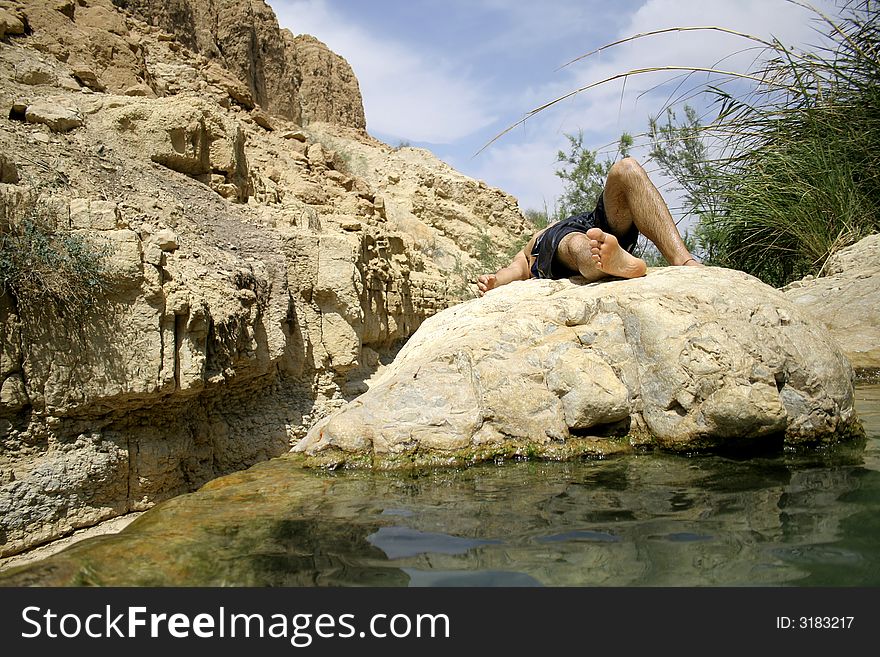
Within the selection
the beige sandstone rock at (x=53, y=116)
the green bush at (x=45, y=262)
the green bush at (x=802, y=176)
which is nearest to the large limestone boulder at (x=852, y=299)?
the green bush at (x=802, y=176)

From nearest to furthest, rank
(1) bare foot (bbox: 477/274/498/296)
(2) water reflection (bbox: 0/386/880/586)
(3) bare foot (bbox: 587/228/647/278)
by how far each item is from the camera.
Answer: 1. (2) water reflection (bbox: 0/386/880/586)
2. (3) bare foot (bbox: 587/228/647/278)
3. (1) bare foot (bbox: 477/274/498/296)

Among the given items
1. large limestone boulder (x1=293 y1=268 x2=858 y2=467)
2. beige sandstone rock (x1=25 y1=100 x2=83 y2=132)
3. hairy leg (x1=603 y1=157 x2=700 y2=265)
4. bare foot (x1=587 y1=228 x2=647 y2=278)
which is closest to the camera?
large limestone boulder (x1=293 y1=268 x2=858 y2=467)

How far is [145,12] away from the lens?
9.32 meters

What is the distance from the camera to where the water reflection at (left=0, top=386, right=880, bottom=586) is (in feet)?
4.20

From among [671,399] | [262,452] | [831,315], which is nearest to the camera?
[671,399]

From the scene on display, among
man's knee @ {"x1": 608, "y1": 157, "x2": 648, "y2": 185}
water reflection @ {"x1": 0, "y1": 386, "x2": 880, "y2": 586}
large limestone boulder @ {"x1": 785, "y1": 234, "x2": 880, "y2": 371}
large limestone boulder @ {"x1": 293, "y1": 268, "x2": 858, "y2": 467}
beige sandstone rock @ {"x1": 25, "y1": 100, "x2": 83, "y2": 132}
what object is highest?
beige sandstone rock @ {"x1": 25, "y1": 100, "x2": 83, "y2": 132}

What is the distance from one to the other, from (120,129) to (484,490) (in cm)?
520

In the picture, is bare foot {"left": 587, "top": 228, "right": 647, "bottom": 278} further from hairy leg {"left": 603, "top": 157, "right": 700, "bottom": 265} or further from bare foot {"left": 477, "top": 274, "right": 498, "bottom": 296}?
bare foot {"left": 477, "top": 274, "right": 498, "bottom": 296}

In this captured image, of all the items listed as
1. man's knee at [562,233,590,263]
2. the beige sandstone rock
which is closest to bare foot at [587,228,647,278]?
man's knee at [562,233,590,263]

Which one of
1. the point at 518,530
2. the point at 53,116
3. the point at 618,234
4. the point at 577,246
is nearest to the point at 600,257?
the point at 577,246

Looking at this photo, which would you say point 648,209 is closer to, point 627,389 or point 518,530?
point 627,389
